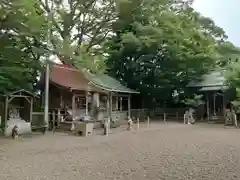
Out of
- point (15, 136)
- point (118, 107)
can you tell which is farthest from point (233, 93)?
point (15, 136)

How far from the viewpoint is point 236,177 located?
639cm

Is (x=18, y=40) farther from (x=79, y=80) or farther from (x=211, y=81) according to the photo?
(x=211, y=81)

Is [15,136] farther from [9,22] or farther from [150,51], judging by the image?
[150,51]

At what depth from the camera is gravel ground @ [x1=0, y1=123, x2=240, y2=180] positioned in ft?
22.4

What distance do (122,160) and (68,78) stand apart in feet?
44.6

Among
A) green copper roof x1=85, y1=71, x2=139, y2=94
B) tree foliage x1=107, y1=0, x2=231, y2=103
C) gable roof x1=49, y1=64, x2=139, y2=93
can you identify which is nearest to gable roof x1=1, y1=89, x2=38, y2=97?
gable roof x1=49, y1=64, x2=139, y2=93

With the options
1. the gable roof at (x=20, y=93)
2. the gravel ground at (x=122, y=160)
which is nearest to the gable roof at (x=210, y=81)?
the gravel ground at (x=122, y=160)

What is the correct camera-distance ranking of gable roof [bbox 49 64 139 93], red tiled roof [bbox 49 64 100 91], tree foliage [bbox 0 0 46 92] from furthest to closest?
gable roof [bbox 49 64 139 93] < red tiled roof [bbox 49 64 100 91] < tree foliage [bbox 0 0 46 92]

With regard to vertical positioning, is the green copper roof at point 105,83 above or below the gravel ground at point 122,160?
above

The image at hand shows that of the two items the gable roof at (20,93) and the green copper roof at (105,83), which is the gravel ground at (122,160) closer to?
the gable roof at (20,93)

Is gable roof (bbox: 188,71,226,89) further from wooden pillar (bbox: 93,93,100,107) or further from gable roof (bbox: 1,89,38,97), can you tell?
gable roof (bbox: 1,89,38,97)

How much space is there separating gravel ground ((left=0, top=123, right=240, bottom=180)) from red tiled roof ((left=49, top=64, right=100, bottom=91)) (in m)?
7.67

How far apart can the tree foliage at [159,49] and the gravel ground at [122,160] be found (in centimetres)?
1409

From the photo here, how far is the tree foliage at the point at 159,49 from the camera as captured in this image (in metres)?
25.0
